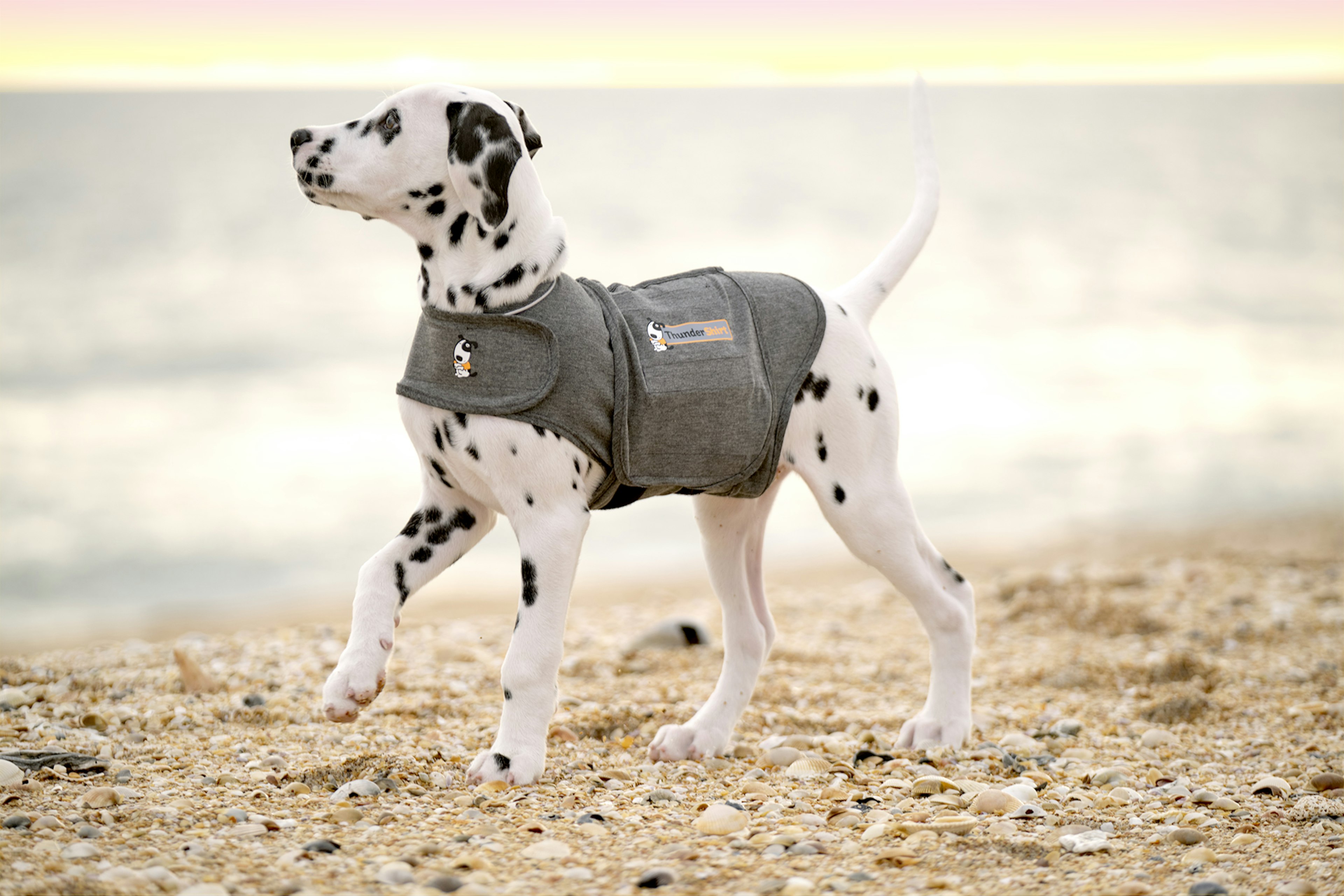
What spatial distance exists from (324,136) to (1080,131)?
181 ft

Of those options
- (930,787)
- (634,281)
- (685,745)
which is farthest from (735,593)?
(634,281)

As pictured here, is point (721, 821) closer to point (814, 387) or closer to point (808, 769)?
point (808, 769)

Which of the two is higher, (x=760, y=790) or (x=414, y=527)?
(x=414, y=527)

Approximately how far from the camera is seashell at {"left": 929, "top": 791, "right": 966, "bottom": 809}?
12.6ft

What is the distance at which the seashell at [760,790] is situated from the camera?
394 cm

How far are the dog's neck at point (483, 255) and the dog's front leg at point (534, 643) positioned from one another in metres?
0.71

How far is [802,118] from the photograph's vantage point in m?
A: 54.7

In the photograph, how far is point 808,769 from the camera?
14.0 ft

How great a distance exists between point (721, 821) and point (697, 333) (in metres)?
→ 1.60

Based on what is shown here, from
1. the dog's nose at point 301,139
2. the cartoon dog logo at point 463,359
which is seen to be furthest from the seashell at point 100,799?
the dog's nose at point 301,139

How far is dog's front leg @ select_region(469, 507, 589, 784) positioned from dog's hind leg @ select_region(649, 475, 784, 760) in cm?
85

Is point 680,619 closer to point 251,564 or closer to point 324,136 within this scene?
point 324,136

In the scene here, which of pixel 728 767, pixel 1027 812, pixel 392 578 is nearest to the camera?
pixel 1027 812

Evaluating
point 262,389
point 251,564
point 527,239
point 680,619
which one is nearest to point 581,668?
point 680,619
